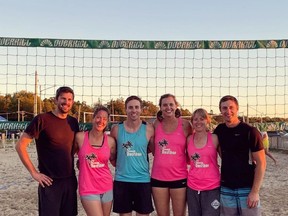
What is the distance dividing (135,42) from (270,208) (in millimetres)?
4774

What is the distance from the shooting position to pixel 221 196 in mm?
2908

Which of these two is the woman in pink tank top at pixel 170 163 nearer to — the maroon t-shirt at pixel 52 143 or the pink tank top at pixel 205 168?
the pink tank top at pixel 205 168

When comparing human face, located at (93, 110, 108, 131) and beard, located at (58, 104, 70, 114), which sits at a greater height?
beard, located at (58, 104, 70, 114)

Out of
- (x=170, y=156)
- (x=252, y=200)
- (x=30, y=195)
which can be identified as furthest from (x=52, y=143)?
(x=30, y=195)

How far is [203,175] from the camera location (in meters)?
2.97

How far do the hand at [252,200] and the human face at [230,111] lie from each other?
54 centimetres

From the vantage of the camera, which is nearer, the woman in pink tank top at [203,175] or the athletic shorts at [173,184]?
the woman in pink tank top at [203,175]

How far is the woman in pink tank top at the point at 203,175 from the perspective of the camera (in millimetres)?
2949

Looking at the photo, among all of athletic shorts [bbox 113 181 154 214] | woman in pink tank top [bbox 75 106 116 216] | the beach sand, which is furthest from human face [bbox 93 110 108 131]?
the beach sand

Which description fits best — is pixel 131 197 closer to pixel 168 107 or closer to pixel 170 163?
pixel 170 163

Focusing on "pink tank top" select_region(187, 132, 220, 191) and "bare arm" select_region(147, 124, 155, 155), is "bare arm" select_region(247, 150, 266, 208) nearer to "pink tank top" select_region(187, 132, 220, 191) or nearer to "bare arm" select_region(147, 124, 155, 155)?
"pink tank top" select_region(187, 132, 220, 191)

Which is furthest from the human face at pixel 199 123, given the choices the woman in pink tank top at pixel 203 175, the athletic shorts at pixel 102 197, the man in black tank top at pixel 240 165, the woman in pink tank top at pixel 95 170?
the athletic shorts at pixel 102 197

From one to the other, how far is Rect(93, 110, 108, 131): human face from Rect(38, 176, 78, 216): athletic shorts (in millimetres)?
449

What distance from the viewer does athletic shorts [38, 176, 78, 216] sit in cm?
299
